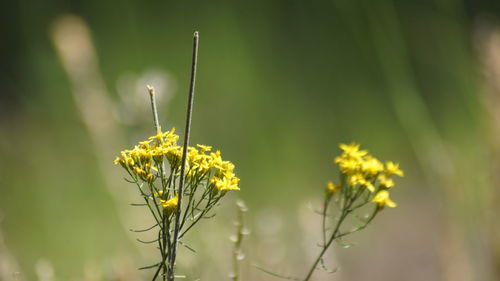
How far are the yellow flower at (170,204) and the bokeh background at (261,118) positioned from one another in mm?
539

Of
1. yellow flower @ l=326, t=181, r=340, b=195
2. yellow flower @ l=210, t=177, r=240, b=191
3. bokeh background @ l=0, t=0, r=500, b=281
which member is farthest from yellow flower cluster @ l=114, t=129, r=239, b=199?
bokeh background @ l=0, t=0, r=500, b=281

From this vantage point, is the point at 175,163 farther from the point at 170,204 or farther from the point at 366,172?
the point at 366,172

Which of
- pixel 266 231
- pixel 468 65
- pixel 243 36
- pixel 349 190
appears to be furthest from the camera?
pixel 243 36

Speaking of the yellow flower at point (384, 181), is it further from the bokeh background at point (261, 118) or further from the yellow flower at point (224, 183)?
the bokeh background at point (261, 118)

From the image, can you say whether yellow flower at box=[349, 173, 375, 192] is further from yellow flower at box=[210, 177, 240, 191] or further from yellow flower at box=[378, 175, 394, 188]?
yellow flower at box=[210, 177, 240, 191]

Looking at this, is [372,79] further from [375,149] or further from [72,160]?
[72,160]

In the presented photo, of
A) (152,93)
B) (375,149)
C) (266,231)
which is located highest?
(375,149)

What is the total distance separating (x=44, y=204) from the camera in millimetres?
2406

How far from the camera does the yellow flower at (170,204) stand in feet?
2.38

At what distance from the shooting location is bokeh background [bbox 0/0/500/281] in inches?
65.4

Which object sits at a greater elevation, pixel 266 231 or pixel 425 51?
pixel 425 51

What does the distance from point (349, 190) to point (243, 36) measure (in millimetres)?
2652

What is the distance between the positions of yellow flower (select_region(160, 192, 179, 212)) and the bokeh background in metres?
0.54

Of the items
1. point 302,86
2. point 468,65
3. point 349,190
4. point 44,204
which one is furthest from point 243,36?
point 349,190
